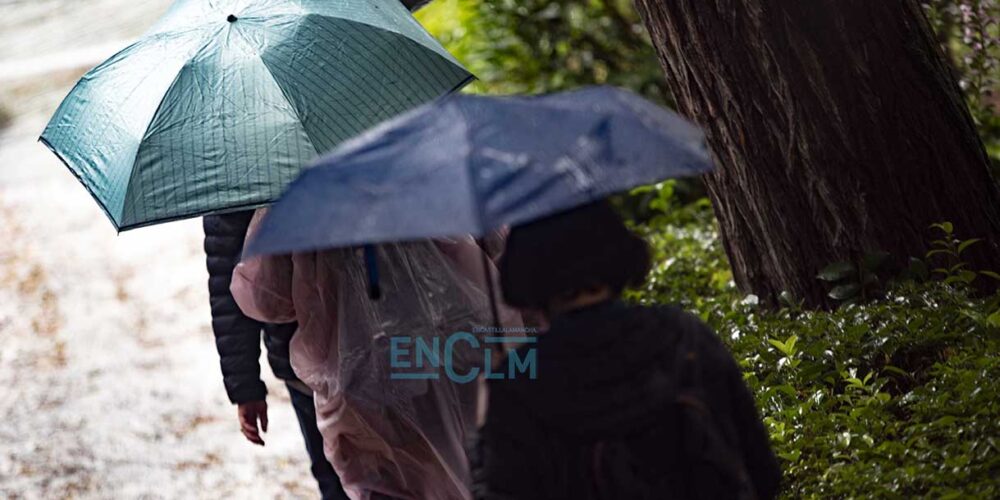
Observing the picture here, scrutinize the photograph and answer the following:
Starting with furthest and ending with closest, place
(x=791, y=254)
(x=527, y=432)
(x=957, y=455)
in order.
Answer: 1. (x=791, y=254)
2. (x=957, y=455)
3. (x=527, y=432)

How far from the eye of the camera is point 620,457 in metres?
2.47

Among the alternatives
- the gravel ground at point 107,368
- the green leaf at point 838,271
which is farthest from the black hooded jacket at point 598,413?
the gravel ground at point 107,368

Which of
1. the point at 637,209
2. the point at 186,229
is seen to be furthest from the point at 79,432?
the point at 186,229

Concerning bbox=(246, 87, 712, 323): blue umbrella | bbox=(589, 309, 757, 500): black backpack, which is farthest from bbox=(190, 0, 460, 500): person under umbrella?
bbox=(589, 309, 757, 500): black backpack

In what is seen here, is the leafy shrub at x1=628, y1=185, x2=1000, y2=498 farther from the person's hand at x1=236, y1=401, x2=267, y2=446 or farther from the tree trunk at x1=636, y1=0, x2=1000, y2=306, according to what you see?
the person's hand at x1=236, y1=401, x2=267, y2=446

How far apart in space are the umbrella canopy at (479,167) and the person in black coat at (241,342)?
60.7 inches

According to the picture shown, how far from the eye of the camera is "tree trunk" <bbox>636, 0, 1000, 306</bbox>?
4.35 m

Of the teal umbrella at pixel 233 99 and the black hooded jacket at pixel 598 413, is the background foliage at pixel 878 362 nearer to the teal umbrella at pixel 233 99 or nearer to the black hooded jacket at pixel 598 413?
the black hooded jacket at pixel 598 413

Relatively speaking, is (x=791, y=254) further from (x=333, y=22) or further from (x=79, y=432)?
(x=79, y=432)

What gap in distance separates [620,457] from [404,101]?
173 cm

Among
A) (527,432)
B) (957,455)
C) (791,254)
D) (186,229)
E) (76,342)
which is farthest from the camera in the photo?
(186,229)

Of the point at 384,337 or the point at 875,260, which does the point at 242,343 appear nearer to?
the point at 384,337

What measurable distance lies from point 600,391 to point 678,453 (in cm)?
22

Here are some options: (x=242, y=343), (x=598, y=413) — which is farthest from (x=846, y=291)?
(x=598, y=413)
